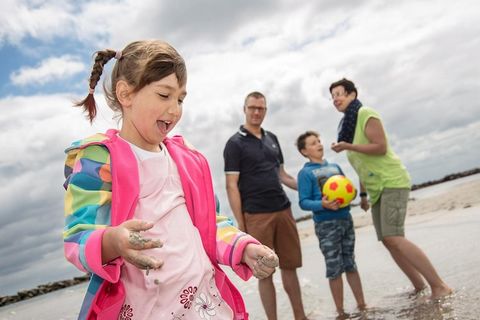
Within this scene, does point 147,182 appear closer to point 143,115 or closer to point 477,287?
point 143,115

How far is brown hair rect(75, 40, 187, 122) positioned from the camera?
2.04 meters

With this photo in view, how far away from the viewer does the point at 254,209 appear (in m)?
5.71

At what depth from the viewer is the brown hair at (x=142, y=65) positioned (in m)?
2.04

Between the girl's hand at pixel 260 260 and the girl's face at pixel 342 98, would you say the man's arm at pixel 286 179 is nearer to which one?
the girl's face at pixel 342 98

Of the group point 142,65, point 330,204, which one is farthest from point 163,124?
point 330,204

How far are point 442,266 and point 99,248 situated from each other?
5.81 metres

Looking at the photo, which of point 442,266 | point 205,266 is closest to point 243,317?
point 205,266

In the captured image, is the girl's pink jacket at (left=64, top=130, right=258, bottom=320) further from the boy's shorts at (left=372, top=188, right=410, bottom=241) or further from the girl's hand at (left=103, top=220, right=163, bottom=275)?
the boy's shorts at (left=372, top=188, right=410, bottom=241)

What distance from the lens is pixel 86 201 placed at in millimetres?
1824

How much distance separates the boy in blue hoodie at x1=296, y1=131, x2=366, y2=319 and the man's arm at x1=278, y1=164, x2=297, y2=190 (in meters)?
0.40

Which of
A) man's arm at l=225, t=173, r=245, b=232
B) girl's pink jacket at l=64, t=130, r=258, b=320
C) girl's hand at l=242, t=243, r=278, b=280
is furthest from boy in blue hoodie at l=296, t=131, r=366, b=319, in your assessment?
girl's hand at l=242, t=243, r=278, b=280

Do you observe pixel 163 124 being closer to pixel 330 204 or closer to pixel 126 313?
pixel 126 313

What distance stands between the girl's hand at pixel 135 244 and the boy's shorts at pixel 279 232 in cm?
417

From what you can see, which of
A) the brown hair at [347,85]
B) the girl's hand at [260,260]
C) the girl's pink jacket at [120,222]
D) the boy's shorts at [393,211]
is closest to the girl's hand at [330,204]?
the boy's shorts at [393,211]
